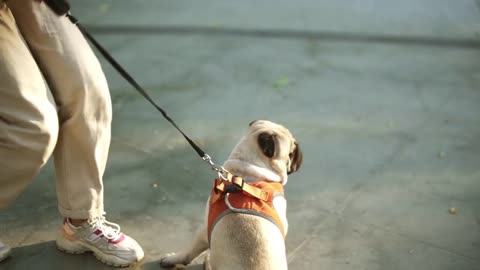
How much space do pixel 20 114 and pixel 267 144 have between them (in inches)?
44.0

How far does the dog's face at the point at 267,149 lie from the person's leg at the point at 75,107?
666 mm

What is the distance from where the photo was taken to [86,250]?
336 cm

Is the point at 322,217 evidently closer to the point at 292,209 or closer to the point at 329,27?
the point at 292,209

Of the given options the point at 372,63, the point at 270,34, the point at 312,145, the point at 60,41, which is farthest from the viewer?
the point at 270,34

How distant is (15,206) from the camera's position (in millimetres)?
3725

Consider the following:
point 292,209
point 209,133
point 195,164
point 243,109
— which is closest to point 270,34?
point 243,109

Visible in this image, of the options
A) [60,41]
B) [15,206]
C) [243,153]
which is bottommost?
[15,206]

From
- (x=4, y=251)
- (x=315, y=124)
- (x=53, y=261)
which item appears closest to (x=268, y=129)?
(x=53, y=261)

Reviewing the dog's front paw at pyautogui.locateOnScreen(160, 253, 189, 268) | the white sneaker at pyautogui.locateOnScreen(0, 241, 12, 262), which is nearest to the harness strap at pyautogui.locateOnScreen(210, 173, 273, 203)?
the dog's front paw at pyautogui.locateOnScreen(160, 253, 189, 268)

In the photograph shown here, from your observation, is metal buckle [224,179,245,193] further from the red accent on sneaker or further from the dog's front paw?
the red accent on sneaker

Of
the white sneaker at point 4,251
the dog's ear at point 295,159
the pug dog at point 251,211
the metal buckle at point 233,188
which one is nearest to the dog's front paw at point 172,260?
the pug dog at point 251,211

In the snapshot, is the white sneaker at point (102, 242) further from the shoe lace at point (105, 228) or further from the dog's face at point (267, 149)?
the dog's face at point (267, 149)

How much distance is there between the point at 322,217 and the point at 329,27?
290 centimetres

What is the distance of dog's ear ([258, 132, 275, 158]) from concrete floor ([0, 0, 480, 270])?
701mm
